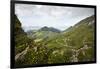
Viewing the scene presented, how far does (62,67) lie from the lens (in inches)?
106

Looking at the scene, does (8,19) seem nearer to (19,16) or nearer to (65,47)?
(19,16)

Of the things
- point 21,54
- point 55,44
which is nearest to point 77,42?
point 55,44

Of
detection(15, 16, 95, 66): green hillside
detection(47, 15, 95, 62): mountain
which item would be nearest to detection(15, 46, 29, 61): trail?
detection(15, 16, 95, 66): green hillside

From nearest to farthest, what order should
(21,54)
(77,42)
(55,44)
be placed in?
1. (21,54)
2. (55,44)
3. (77,42)

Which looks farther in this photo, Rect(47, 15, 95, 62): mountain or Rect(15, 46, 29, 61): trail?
Rect(47, 15, 95, 62): mountain

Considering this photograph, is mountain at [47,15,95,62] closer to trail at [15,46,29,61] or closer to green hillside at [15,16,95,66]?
green hillside at [15,16,95,66]

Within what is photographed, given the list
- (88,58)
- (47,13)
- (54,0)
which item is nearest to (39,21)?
(47,13)

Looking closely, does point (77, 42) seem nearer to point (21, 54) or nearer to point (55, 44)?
point (55, 44)

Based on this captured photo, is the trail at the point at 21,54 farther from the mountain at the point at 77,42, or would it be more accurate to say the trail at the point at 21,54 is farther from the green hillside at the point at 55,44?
the mountain at the point at 77,42

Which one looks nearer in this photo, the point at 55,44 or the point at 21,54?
the point at 21,54

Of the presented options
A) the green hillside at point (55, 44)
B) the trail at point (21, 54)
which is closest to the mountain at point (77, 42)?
the green hillside at point (55, 44)

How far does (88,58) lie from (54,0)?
0.88 m

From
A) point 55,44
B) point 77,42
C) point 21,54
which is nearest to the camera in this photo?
point 21,54

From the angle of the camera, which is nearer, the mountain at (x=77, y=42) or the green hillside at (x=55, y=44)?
the green hillside at (x=55, y=44)
